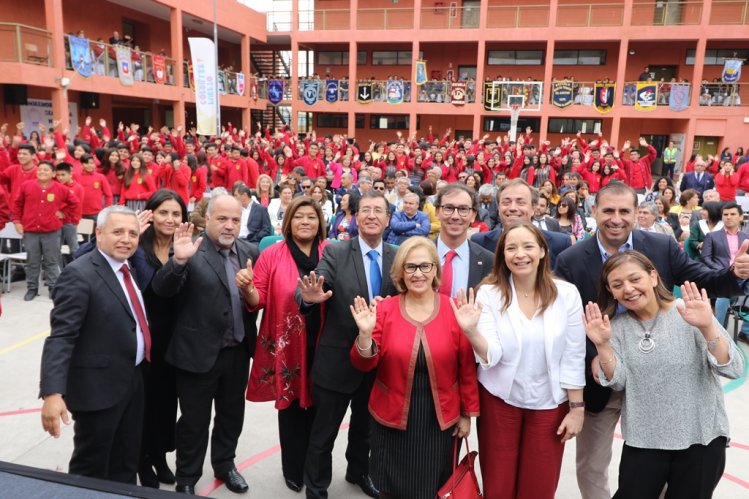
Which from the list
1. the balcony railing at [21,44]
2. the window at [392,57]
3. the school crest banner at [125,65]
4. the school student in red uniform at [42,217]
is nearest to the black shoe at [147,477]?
the school student in red uniform at [42,217]

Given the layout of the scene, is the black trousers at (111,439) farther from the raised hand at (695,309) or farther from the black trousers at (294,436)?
the raised hand at (695,309)

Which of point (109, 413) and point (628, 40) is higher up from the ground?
point (628, 40)

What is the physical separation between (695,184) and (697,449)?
41.2 ft

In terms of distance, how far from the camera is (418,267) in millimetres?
2674

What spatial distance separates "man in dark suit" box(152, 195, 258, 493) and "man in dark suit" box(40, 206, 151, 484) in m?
0.24

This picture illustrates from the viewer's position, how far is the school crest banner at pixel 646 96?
23297 mm

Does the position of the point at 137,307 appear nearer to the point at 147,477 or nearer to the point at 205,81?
the point at 147,477

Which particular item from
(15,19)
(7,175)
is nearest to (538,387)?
(7,175)

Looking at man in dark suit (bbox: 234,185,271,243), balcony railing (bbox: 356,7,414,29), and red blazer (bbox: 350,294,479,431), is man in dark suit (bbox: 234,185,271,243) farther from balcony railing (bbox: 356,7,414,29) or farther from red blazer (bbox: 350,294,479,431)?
balcony railing (bbox: 356,7,414,29)

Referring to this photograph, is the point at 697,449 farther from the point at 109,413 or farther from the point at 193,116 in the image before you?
the point at 193,116

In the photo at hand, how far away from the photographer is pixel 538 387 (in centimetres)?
258

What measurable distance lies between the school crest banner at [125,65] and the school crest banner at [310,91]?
9.93m

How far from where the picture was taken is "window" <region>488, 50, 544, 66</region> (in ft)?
88.4

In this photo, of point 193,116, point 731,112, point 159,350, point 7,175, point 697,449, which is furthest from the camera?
point 193,116
